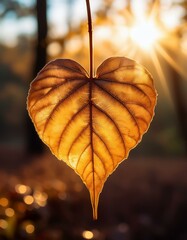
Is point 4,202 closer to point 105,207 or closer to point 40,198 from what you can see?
point 40,198

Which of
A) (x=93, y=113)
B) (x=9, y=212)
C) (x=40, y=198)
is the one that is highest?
(x=93, y=113)

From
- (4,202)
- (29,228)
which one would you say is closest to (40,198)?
(4,202)

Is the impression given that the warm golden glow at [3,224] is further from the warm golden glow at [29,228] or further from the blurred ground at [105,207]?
the warm golden glow at [29,228]

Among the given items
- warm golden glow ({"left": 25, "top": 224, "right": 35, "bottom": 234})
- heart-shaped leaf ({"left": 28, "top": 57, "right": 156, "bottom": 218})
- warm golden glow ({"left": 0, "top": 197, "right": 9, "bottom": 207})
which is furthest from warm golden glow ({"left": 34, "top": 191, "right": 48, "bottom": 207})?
heart-shaped leaf ({"left": 28, "top": 57, "right": 156, "bottom": 218})

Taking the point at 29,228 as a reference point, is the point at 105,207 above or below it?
below

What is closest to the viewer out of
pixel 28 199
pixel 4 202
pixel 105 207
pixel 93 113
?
pixel 93 113

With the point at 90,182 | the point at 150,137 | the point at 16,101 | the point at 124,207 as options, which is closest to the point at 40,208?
the point at 124,207

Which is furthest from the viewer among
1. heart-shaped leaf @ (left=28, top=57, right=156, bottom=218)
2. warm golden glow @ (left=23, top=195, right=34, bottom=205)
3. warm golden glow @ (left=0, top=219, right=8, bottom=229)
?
warm golden glow @ (left=23, top=195, right=34, bottom=205)

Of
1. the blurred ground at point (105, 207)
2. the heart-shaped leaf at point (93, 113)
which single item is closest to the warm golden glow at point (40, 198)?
the blurred ground at point (105, 207)

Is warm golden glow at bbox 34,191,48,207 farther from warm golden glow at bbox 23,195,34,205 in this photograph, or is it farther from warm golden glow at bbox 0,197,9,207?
warm golden glow at bbox 0,197,9,207
